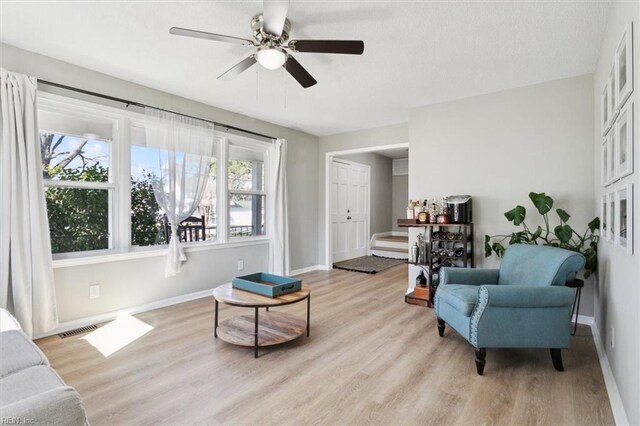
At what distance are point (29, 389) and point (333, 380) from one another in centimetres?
161

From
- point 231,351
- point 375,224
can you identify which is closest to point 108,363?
point 231,351

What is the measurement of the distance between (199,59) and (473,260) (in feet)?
12.0

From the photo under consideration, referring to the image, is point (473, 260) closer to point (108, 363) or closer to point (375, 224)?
point (108, 363)

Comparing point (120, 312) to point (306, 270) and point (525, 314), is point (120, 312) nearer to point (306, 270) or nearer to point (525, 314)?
point (306, 270)

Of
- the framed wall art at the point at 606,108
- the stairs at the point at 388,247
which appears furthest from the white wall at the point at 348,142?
the framed wall art at the point at 606,108

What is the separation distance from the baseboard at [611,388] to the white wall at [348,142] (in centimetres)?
341

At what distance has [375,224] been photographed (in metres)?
8.09

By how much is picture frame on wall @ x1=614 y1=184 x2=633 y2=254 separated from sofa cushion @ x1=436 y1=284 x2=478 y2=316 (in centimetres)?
96

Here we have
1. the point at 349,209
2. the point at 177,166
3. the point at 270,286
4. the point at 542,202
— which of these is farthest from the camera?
the point at 349,209

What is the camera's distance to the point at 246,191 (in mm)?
4816

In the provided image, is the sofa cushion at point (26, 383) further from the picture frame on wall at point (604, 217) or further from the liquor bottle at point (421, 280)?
the liquor bottle at point (421, 280)

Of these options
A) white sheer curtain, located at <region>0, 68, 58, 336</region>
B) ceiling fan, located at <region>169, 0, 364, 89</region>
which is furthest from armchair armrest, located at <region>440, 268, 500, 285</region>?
white sheer curtain, located at <region>0, 68, 58, 336</region>

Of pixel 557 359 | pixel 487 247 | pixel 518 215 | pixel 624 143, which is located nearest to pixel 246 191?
pixel 487 247

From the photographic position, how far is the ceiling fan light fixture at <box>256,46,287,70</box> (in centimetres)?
221
